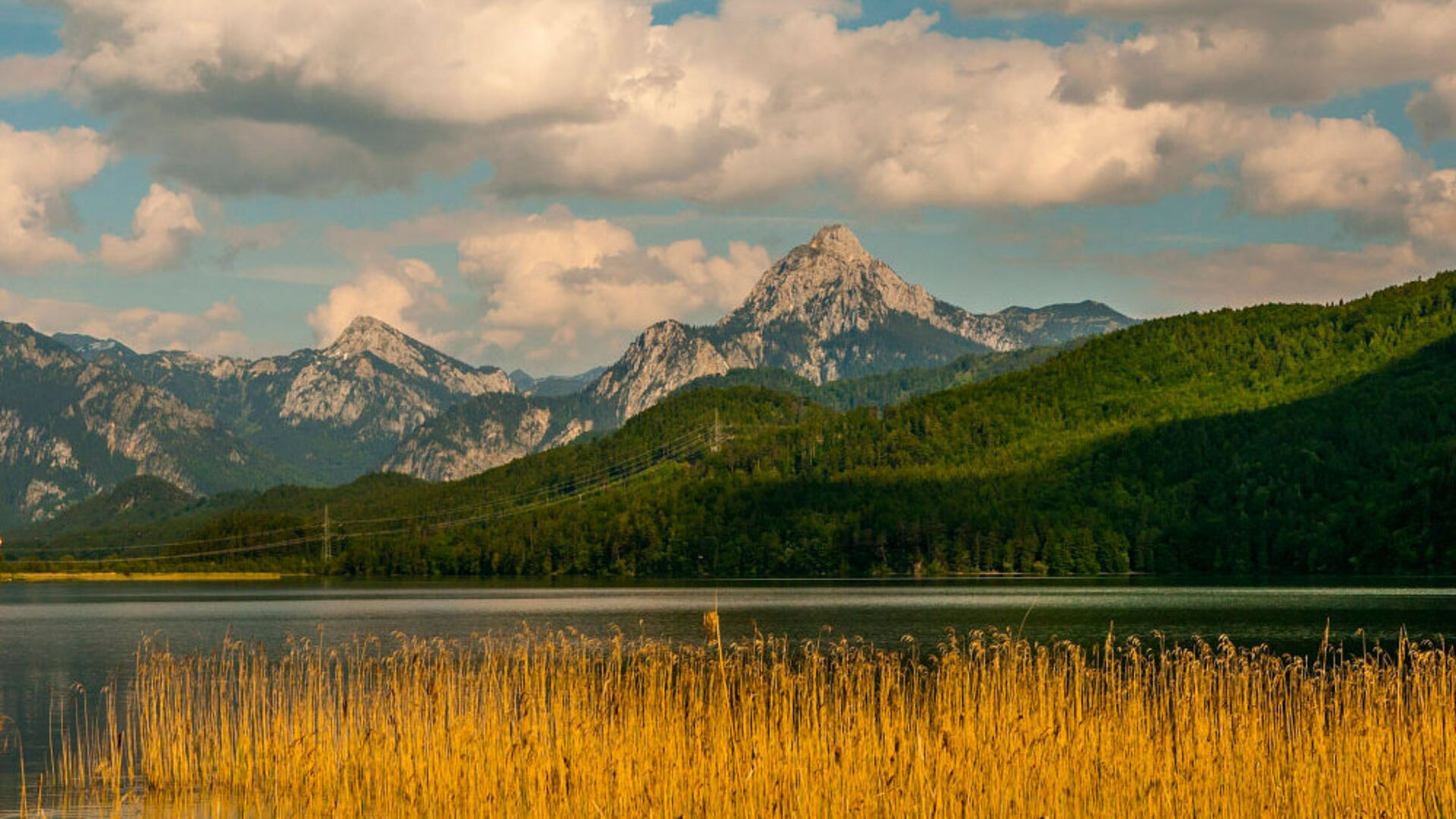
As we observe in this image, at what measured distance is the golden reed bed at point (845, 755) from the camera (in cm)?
2162

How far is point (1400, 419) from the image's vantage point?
198 m

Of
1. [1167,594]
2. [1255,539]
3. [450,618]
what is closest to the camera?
[450,618]

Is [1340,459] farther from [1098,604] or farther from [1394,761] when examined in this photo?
[1394,761]

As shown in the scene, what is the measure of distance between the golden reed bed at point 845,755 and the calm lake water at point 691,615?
5.49 metres

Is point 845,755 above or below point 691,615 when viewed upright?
above

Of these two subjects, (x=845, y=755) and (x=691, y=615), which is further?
(x=691, y=615)

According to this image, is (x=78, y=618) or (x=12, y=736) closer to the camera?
(x=12, y=736)

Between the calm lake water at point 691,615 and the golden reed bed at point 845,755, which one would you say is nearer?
the golden reed bed at point 845,755

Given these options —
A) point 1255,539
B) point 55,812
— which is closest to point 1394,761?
point 55,812

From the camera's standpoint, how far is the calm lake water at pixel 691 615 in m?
59.5

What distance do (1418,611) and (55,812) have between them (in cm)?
7555

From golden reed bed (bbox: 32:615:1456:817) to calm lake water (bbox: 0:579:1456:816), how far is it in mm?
5487

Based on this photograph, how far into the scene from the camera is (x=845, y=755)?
883 inches

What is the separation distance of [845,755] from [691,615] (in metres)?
71.9
